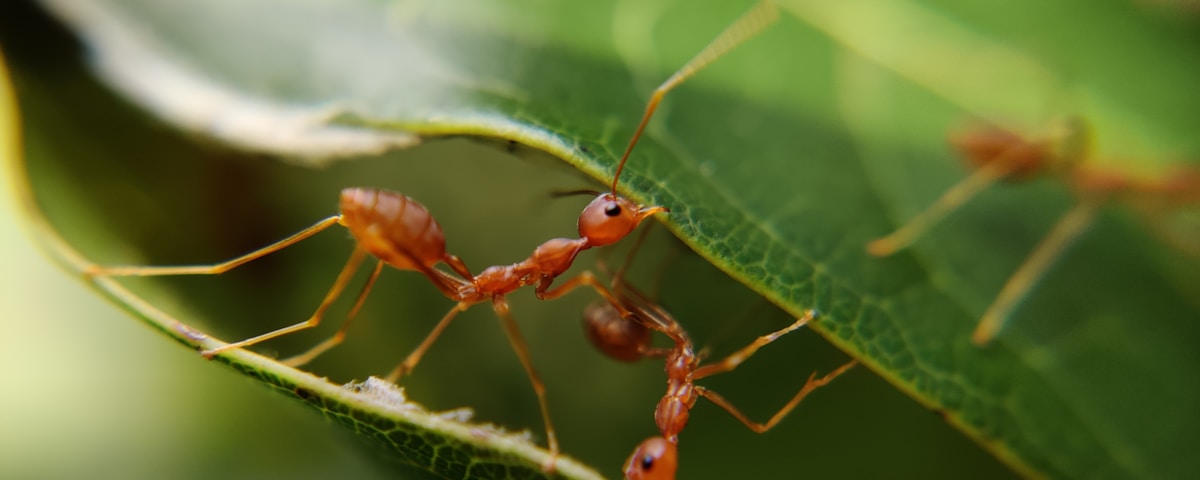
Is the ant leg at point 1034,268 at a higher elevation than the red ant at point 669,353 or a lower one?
lower

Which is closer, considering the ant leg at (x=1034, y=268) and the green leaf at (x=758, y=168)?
the green leaf at (x=758, y=168)

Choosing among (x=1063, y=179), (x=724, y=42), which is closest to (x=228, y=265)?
(x=724, y=42)

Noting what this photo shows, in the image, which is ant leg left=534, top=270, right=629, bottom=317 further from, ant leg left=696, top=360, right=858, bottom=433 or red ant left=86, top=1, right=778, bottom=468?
ant leg left=696, top=360, right=858, bottom=433

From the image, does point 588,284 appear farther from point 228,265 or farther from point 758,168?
point 228,265

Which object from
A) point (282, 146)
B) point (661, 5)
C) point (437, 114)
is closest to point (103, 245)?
point (282, 146)

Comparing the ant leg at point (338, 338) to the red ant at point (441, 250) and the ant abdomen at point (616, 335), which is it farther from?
the ant abdomen at point (616, 335)

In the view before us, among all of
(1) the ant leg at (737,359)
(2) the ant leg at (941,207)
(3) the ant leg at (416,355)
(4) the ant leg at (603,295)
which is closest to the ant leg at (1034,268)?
(2) the ant leg at (941,207)
